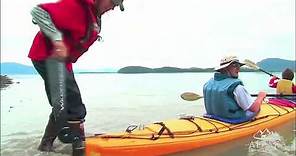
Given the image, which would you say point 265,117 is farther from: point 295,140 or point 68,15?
point 68,15

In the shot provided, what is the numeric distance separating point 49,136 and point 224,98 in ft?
9.19

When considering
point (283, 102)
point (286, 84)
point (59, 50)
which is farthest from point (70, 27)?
point (286, 84)

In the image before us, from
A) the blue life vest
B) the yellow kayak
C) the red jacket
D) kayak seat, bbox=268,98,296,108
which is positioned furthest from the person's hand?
kayak seat, bbox=268,98,296,108

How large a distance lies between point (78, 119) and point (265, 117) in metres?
4.51

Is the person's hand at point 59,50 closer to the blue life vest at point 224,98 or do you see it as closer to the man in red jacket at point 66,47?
the man in red jacket at point 66,47

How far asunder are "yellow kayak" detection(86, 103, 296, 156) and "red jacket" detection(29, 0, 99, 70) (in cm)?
125

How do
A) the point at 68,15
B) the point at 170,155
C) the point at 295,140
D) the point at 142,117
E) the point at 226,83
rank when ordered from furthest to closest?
the point at 142,117 < the point at 295,140 < the point at 226,83 < the point at 170,155 < the point at 68,15

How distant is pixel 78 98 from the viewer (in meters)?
3.82

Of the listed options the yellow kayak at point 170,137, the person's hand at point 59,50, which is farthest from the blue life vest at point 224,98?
the person's hand at point 59,50

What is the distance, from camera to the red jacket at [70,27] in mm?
3609

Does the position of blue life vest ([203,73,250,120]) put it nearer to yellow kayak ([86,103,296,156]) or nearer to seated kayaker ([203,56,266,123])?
seated kayaker ([203,56,266,123])

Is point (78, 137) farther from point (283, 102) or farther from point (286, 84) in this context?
point (286, 84)

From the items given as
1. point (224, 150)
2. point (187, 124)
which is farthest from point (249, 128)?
point (187, 124)

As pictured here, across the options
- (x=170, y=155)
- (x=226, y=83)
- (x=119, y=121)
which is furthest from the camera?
(x=119, y=121)
